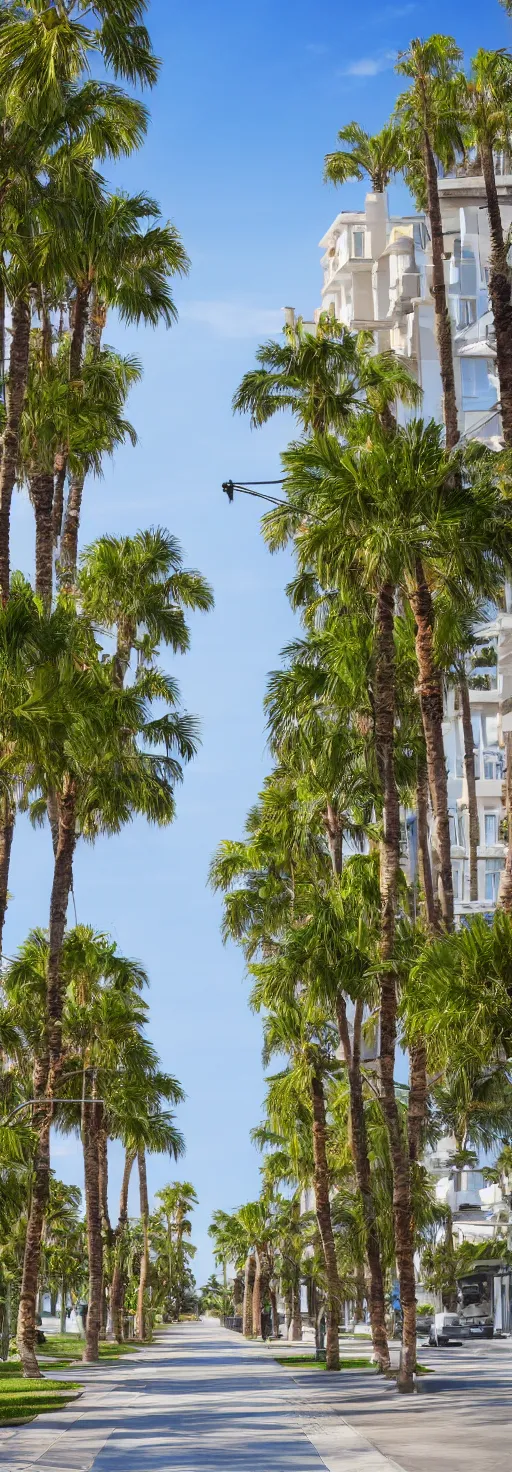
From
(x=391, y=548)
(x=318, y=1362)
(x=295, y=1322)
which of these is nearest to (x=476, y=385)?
(x=295, y=1322)

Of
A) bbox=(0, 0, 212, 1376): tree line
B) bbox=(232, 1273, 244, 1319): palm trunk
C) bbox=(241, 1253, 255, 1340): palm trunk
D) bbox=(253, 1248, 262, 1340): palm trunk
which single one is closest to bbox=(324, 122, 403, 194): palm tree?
bbox=(0, 0, 212, 1376): tree line

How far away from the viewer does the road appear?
13.1 metres

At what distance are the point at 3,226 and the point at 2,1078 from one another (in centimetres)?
2291

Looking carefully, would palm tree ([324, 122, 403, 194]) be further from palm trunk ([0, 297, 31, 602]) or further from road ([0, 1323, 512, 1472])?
road ([0, 1323, 512, 1472])

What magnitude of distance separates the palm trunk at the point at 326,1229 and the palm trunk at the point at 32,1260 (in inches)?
230

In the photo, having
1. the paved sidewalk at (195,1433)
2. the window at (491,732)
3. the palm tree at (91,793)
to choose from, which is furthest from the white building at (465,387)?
the paved sidewalk at (195,1433)

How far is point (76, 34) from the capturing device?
22.3 metres

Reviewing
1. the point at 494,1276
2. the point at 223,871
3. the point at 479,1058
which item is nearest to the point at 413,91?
the point at 223,871

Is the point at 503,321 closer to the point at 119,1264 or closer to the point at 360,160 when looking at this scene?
→ the point at 360,160

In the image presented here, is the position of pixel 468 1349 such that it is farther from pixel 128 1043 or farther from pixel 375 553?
pixel 375 553

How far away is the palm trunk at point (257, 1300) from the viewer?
221ft

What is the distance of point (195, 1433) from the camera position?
16.6m

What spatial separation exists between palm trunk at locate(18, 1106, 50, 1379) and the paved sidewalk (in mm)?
1153

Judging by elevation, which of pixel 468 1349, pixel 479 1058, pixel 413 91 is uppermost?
pixel 413 91
